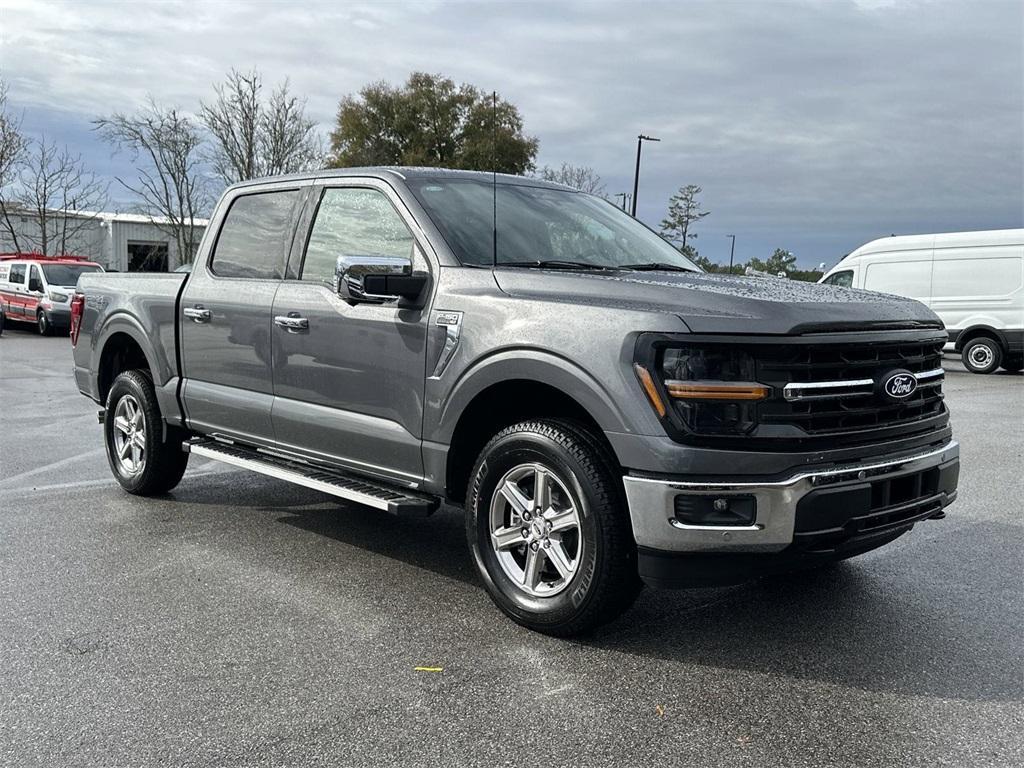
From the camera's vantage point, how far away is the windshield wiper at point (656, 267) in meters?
4.70

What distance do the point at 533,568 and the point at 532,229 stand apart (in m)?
1.74

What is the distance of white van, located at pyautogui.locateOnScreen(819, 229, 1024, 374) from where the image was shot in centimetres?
1738

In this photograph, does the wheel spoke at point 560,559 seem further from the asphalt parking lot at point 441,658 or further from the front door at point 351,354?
the front door at point 351,354

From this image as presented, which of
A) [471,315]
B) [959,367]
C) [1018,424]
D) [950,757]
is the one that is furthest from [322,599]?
[959,367]

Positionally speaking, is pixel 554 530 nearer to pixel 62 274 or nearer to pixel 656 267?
pixel 656 267

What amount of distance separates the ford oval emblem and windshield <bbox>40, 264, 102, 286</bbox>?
75.9 feet

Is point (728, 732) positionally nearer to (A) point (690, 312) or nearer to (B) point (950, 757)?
(B) point (950, 757)

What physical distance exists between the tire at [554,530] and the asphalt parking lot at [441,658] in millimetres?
177

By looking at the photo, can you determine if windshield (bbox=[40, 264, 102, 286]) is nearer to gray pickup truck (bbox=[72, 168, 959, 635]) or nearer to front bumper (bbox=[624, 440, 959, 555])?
gray pickup truck (bbox=[72, 168, 959, 635])

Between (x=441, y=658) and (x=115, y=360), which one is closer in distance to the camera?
(x=441, y=658)

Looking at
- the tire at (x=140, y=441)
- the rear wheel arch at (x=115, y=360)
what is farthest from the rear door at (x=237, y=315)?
the rear wheel arch at (x=115, y=360)

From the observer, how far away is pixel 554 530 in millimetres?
3836

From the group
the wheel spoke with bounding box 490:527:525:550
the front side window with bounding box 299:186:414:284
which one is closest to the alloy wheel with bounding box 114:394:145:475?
the front side window with bounding box 299:186:414:284

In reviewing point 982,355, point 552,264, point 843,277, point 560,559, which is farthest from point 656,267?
point 843,277
